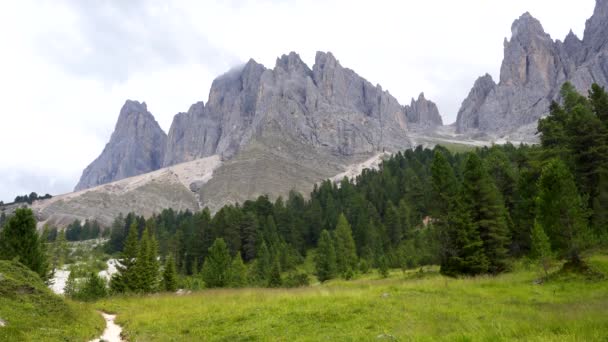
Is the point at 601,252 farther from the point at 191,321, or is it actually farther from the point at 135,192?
the point at 135,192

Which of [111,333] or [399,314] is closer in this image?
[399,314]

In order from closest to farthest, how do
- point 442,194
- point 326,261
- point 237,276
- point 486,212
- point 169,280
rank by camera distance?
1. point 486,212
2. point 442,194
3. point 169,280
4. point 237,276
5. point 326,261

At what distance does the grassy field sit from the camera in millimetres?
10531

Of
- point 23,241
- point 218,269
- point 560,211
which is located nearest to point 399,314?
point 560,211

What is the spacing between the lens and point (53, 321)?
15.0 metres

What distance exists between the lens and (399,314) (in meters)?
15.0

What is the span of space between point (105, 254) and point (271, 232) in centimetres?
6064

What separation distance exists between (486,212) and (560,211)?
8751mm

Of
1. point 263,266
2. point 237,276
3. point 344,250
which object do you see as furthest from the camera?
point 344,250

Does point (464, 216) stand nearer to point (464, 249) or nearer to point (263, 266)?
point (464, 249)

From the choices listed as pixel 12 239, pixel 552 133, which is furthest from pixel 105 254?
pixel 552 133

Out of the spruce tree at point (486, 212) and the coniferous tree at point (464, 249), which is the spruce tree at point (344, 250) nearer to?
the coniferous tree at point (464, 249)

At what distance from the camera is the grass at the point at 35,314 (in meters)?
13.1

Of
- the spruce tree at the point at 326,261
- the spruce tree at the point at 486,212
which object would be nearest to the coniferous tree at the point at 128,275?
the spruce tree at the point at 326,261
